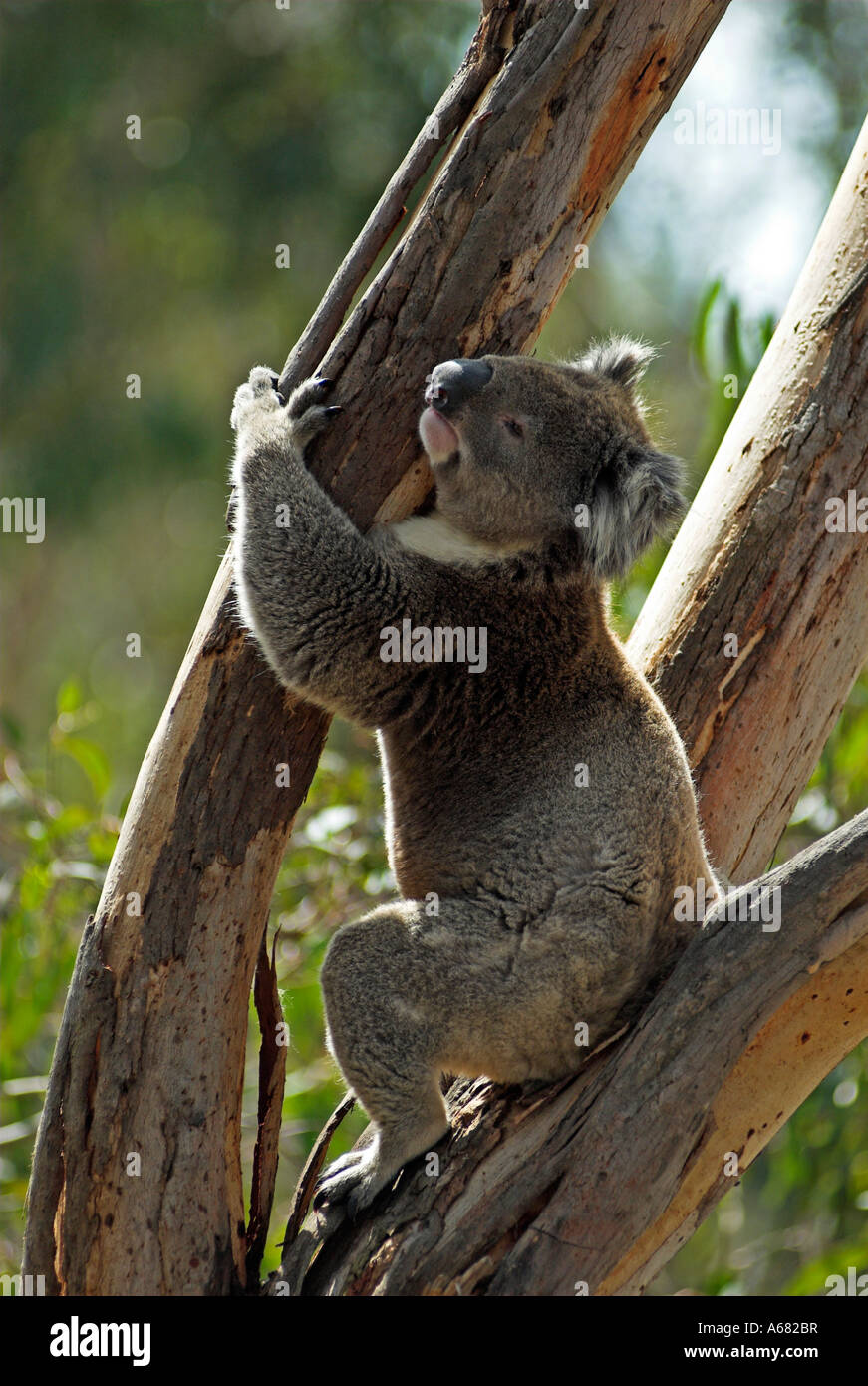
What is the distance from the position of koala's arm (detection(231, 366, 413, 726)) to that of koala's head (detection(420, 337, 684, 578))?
0.96ft

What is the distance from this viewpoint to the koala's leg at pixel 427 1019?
2.94 meters

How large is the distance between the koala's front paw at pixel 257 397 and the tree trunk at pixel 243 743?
69mm

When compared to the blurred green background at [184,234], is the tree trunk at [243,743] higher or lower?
lower

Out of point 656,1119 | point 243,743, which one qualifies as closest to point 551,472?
point 243,743

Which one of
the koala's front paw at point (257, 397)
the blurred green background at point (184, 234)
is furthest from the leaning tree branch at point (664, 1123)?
the blurred green background at point (184, 234)

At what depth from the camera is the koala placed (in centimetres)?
297

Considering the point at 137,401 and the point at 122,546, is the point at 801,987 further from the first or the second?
the point at 122,546

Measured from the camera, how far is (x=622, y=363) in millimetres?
3820

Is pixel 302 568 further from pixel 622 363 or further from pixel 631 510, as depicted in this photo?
pixel 622 363

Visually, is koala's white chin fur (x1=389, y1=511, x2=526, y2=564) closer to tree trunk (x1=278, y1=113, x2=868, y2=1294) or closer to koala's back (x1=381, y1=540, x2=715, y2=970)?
koala's back (x1=381, y1=540, x2=715, y2=970)

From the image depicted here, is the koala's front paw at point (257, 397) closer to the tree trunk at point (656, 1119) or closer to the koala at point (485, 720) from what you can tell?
the koala at point (485, 720)

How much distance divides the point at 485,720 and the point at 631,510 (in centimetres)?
65

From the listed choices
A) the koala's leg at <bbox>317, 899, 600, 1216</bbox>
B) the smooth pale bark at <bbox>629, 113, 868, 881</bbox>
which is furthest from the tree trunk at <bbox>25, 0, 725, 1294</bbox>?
the smooth pale bark at <bbox>629, 113, 868, 881</bbox>
